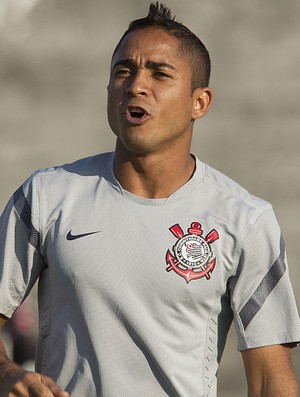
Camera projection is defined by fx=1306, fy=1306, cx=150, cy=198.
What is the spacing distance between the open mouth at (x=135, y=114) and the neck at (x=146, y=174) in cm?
18

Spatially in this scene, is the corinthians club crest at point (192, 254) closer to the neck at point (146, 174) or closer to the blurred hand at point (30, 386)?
the neck at point (146, 174)

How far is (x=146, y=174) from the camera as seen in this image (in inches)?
194

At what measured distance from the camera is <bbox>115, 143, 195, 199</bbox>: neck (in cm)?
491

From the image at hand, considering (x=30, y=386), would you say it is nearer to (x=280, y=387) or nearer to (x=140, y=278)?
(x=140, y=278)

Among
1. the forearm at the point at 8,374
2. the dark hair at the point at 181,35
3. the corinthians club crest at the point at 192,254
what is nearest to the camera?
the forearm at the point at 8,374

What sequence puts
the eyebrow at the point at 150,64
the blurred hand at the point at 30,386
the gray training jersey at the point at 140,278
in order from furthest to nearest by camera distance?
the eyebrow at the point at 150,64
the gray training jersey at the point at 140,278
the blurred hand at the point at 30,386

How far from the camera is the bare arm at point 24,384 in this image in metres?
4.22

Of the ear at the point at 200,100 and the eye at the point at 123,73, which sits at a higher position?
the eye at the point at 123,73

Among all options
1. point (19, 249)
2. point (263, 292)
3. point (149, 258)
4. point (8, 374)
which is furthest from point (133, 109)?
point (8, 374)

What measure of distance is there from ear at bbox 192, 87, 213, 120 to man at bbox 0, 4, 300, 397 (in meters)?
0.02

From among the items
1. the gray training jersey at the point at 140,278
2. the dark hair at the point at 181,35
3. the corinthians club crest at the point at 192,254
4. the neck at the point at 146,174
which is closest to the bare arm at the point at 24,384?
the gray training jersey at the point at 140,278

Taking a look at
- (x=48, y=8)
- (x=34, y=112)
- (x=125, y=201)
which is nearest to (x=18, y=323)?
(x=34, y=112)

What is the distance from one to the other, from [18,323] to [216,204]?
566cm

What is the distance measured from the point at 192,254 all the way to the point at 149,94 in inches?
24.0
